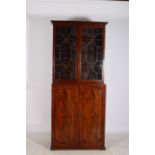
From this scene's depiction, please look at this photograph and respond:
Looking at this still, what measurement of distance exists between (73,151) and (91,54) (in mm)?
1582

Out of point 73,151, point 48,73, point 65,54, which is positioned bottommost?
point 73,151

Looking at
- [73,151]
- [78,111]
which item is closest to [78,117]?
[78,111]

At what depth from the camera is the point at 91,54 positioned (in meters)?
3.81

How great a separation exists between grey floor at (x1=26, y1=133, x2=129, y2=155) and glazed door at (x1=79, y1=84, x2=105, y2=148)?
17 centimetres

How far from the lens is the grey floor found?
357cm

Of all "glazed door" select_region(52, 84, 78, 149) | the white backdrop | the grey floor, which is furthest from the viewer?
the white backdrop

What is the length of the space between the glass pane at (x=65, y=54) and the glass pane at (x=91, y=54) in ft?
0.54

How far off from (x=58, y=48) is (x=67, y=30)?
326 mm

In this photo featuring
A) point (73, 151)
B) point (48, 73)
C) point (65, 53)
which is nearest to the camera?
point (73, 151)

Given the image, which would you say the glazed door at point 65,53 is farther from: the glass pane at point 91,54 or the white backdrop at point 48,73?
the white backdrop at point 48,73

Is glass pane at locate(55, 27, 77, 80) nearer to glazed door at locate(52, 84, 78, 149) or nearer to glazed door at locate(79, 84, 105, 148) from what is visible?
glazed door at locate(52, 84, 78, 149)

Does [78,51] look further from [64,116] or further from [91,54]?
[64,116]

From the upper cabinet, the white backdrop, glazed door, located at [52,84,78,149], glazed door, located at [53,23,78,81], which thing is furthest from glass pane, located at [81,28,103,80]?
the white backdrop
